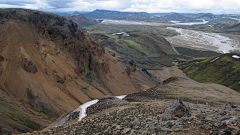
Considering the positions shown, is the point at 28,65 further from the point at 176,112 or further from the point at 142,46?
the point at 142,46

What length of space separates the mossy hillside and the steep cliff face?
146ft

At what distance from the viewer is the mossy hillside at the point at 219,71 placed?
70.1 m

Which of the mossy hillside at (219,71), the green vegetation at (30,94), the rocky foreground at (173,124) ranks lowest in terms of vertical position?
the mossy hillside at (219,71)

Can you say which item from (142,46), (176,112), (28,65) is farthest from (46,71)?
(142,46)

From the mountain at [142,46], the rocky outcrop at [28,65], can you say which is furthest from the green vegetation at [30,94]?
the mountain at [142,46]

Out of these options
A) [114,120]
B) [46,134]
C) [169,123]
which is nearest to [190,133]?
[169,123]

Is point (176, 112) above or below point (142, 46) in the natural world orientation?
above

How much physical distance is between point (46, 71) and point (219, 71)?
81.9 meters

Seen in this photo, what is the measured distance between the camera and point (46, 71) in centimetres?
3525

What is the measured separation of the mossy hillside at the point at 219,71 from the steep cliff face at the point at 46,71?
146 ft

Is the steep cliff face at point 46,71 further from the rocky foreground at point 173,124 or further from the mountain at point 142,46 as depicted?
the mountain at point 142,46

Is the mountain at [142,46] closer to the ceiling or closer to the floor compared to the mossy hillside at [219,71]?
closer to the ceiling

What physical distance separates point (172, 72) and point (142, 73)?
126ft

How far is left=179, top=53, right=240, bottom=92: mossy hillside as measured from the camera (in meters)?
70.1
